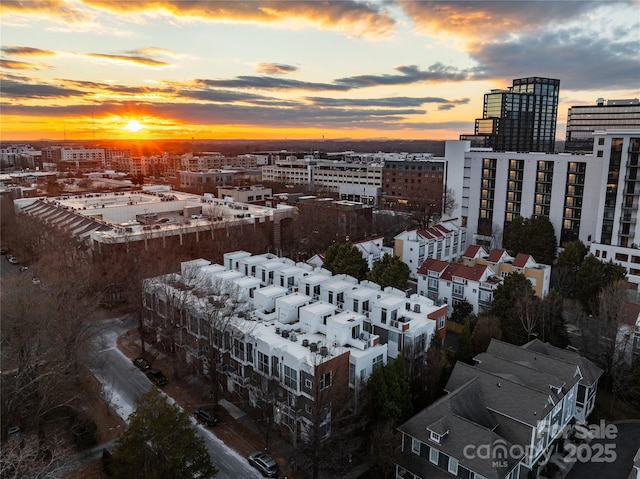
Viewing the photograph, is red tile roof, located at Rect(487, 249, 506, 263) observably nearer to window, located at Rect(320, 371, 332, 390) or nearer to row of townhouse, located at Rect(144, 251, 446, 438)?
row of townhouse, located at Rect(144, 251, 446, 438)

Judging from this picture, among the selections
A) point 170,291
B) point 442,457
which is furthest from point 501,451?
point 170,291

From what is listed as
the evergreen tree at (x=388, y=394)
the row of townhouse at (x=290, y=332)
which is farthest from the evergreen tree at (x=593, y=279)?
the evergreen tree at (x=388, y=394)

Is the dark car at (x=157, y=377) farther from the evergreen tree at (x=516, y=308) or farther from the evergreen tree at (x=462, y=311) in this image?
the evergreen tree at (x=516, y=308)

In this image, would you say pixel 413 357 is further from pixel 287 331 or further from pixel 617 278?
pixel 617 278

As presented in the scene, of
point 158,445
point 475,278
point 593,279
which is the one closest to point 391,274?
point 475,278

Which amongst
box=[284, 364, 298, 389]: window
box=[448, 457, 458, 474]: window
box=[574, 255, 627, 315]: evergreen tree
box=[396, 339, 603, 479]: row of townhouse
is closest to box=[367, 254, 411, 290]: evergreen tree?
box=[396, 339, 603, 479]: row of townhouse

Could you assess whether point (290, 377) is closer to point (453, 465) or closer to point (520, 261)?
point (453, 465)

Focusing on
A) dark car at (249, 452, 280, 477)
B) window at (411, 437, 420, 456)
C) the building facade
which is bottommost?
dark car at (249, 452, 280, 477)

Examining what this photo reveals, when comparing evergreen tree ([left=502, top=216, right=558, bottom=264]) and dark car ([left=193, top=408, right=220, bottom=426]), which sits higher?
evergreen tree ([left=502, top=216, right=558, bottom=264])
